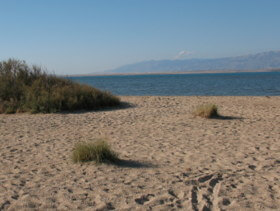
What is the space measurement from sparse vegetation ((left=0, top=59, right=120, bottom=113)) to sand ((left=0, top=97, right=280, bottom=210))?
3284 mm

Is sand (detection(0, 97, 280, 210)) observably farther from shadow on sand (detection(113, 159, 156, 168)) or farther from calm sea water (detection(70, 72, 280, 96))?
calm sea water (detection(70, 72, 280, 96))

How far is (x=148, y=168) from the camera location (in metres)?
6.07

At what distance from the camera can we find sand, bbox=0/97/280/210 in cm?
462

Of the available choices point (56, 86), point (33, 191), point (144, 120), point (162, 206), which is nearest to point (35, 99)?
point (56, 86)

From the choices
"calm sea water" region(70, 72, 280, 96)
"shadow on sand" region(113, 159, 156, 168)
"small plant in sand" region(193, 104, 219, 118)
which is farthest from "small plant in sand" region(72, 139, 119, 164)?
"calm sea water" region(70, 72, 280, 96)

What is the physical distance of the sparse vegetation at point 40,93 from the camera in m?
14.5

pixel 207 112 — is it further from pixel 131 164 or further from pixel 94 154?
pixel 94 154

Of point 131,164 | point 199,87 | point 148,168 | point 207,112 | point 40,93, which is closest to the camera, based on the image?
point 148,168

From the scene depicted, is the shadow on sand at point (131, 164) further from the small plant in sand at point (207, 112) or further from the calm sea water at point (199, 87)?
the calm sea water at point (199, 87)

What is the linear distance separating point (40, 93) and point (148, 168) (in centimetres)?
1034

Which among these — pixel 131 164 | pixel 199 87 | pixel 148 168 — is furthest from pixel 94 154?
pixel 199 87

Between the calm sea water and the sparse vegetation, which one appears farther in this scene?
the calm sea water

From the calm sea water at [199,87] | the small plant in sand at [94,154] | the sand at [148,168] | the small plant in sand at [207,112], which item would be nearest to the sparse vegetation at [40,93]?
the calm sea water at [199,87]

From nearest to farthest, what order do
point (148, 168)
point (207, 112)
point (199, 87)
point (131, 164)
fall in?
point (148, 168) → point (131, 164) → point (207, 112) → point (199, 87)
